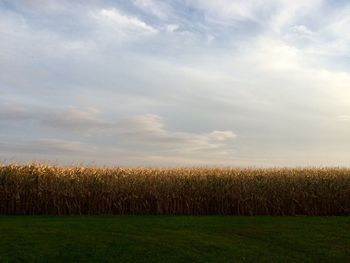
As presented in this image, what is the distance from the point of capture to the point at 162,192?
27688mm

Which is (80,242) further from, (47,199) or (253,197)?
(253,197)

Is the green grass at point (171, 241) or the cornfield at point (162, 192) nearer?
the green grass at point (171, 241)

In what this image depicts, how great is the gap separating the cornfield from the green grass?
4943 mm

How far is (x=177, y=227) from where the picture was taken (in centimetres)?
1997

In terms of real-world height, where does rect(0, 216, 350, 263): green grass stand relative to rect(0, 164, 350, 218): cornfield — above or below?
below

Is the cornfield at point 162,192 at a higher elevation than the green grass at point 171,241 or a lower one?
higher

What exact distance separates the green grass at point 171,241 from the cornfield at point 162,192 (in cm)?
494

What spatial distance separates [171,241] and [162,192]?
36.2 feet

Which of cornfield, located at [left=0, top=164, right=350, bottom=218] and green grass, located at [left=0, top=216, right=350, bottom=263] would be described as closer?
green grass, located at [left=0, top=216, right=350, bottom=263]

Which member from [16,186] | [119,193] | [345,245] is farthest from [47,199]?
[345,245]

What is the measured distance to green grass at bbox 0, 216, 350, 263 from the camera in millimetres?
14969

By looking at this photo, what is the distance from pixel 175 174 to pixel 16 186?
889 cm

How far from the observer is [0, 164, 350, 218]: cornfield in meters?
26.3

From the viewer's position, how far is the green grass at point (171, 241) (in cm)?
1497
